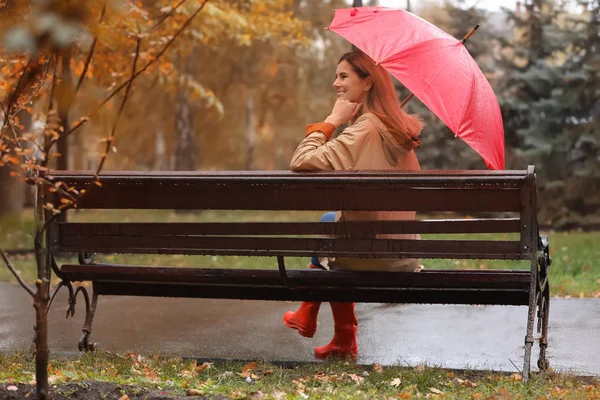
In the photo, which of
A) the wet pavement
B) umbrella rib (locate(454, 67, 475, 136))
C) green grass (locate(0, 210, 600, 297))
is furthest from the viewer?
green grass (locate(0, 210, 600, 297))

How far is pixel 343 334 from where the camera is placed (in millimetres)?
5824

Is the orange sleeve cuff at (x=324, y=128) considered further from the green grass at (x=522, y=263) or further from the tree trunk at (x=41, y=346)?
the green grass at (x=522, y=263)

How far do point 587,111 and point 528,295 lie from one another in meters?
13.0

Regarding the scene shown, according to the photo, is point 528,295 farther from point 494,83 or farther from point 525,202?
point 494,83

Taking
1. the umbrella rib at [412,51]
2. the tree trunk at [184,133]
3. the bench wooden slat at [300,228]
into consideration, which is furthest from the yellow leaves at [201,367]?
the tree trunk at [184,133]

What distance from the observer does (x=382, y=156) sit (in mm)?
5473

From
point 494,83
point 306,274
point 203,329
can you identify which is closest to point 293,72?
point 494,83

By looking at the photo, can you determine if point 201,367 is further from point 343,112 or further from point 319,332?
point 319,332

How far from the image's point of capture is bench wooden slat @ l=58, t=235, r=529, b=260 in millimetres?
4898

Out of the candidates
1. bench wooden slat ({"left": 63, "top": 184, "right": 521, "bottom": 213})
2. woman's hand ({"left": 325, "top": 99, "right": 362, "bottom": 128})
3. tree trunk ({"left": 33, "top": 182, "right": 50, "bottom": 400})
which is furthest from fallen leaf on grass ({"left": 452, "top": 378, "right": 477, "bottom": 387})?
tree trunk ({"left": 33, "top": 182, "right": 50, "bottom": 400})

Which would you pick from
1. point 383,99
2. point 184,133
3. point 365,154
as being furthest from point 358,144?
point 184,133

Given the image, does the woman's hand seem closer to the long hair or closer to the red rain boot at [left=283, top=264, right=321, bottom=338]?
the long hair

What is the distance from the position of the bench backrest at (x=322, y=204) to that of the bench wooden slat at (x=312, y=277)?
19cm

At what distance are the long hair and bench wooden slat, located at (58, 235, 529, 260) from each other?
793 mm
